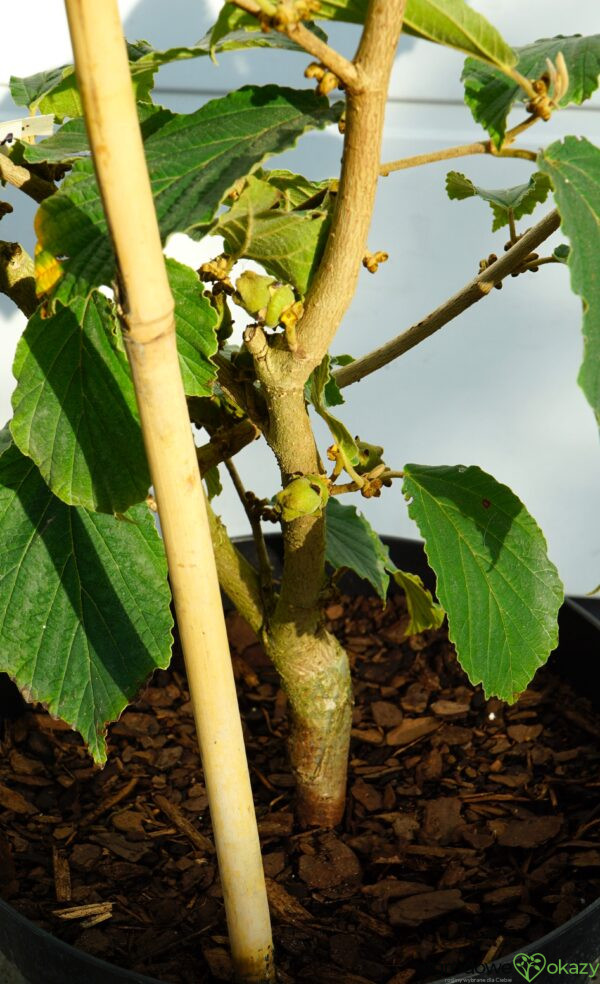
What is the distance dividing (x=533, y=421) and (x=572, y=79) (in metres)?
0.78

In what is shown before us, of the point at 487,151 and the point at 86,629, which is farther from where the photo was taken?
the point at 86,629

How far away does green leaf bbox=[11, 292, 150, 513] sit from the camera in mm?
540

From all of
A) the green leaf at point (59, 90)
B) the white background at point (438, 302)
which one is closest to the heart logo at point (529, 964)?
the green leaf at point (59, 90)

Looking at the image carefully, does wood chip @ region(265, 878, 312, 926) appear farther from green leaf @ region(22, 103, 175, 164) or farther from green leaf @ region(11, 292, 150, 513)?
green leaf @ region(22, 103, 175, 164)

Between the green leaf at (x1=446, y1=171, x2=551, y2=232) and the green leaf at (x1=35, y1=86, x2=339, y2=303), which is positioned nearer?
the green leaf at (x1=35, y1=86, x2=339, y2=303)

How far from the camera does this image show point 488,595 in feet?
2.11

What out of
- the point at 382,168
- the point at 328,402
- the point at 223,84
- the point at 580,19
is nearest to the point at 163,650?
the point at 328,402

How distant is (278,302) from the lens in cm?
50

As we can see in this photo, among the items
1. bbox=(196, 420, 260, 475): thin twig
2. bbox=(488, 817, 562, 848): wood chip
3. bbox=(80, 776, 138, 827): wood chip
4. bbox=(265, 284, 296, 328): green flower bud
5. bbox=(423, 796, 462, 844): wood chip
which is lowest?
bbox=(488, 817, 562, 848): wood chip

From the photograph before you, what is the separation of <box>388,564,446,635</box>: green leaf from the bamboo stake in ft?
0.80

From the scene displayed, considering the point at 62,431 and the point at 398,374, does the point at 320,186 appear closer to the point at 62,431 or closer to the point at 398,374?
the point at 62,431

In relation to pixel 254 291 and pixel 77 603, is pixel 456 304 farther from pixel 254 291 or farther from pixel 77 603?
pixel 77 603

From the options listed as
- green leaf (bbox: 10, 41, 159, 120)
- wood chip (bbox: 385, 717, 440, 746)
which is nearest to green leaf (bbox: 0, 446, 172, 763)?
green leaf (bbox: 10, 41, 159, 120)
